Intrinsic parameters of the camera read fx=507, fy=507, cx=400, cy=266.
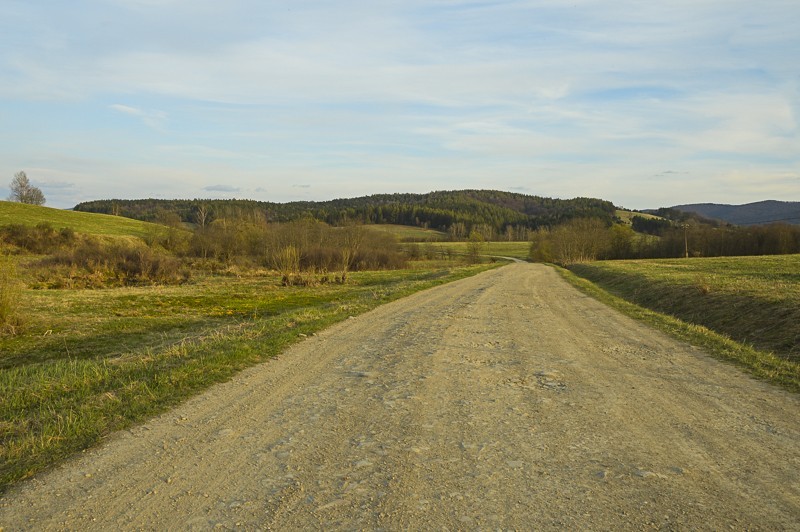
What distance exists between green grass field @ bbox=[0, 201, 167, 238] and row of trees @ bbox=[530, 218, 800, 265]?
213ft

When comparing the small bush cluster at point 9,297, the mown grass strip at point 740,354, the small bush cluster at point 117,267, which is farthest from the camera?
the small bush cluster at point 117,267

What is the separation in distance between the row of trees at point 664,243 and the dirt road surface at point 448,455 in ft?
249

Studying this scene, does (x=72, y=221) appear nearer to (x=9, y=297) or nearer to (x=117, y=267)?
(x=117, y=267)

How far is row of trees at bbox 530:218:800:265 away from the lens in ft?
268

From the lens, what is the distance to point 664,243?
299 feet

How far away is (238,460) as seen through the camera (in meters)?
5.09

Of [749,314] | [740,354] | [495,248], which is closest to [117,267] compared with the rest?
[749,314]

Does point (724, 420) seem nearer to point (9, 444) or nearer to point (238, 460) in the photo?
point (238, 460)

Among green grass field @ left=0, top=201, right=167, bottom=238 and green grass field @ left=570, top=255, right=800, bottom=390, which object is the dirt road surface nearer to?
green grass field @ left=570, top=255, right=800, bottom=390

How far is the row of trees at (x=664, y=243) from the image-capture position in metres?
81.8

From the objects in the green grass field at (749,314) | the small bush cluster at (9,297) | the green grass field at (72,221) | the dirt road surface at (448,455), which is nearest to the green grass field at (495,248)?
the green grass field at (72,221)

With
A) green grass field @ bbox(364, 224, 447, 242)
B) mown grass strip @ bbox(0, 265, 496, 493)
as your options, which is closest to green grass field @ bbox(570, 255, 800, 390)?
mown grass strip @ bbox(0, 265, 496, 493)

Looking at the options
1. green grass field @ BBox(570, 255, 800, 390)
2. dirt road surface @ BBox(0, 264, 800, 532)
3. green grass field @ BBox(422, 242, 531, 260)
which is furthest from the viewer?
green grass field @ BBox(422, 242, 531, 260)

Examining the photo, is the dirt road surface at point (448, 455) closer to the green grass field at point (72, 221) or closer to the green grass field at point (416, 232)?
the green grass field at point (72, 221)
